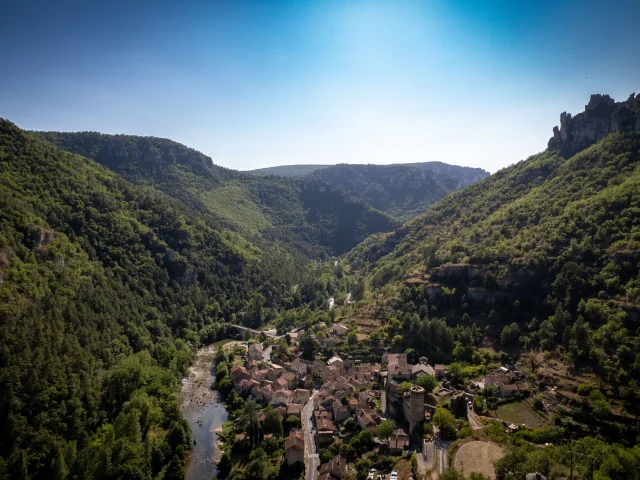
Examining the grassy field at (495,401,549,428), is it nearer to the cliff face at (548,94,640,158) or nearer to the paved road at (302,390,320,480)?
the paved road at (302,390,320,480)

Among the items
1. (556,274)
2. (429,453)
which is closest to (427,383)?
(429,453)

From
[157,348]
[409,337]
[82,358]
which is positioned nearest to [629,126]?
[409,337]

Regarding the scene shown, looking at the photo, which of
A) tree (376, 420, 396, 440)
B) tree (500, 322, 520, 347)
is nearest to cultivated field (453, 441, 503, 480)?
tree (376, 420, 396, 440)

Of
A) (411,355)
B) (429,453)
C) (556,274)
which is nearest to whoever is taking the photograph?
(429,453)

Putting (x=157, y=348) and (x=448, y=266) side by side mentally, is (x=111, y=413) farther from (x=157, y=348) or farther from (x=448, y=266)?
(x=448, y=266)

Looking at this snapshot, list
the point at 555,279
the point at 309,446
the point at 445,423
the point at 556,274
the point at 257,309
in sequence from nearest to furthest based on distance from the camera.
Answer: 1. the point at 445,423
2. the point at 309,446
3. the point at 555,279
4. the point at 556,274
5. the point at 257,309

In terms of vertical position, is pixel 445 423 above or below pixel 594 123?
below

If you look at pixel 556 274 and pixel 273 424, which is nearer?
pixel 273 424

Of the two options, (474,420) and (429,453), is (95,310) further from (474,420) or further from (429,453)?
(474,420)
